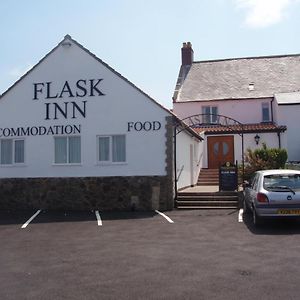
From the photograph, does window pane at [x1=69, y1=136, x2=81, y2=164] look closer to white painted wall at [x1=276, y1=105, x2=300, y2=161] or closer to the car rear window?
the car rear window

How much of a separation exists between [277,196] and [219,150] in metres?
16.0

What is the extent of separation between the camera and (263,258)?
8.90m

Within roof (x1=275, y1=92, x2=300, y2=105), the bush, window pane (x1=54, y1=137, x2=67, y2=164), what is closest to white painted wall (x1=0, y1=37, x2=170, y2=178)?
window pane (x1=54, y1=137, x2=67, y2=164)

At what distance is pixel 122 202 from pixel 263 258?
9837mm

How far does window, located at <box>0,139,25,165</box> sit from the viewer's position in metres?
19.7

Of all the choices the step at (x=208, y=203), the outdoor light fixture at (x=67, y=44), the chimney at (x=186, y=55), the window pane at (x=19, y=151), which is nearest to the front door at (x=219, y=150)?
the step at (x=208, y=203)

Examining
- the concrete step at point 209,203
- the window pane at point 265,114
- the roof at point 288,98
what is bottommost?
the concrete step at point 209,203

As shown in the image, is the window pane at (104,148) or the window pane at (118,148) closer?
the window pane at (118,148)

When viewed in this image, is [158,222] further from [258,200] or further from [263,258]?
[263,258]

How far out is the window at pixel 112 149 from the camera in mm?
18656

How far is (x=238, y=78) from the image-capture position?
114ft

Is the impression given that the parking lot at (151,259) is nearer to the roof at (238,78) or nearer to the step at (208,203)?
the step at (208,203)

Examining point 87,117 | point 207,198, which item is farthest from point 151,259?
point 87,117

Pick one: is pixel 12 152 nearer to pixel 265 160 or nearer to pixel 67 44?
pixel 67 44
